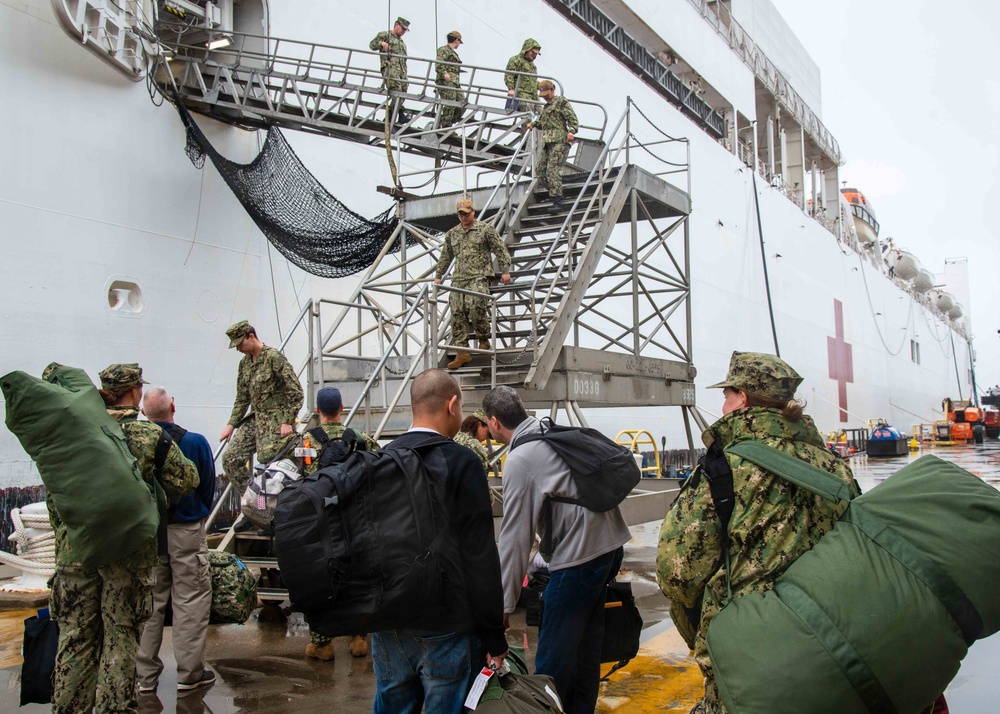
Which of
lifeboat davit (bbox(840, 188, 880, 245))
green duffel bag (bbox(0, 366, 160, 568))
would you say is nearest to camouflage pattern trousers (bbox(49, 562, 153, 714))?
green duffel bag (bbox(0, 366, 160, 568))

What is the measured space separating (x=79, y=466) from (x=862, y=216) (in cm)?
4350

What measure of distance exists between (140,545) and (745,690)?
2321 mm

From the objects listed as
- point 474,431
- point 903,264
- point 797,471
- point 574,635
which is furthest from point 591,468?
point 903,264

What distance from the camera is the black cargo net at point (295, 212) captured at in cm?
831

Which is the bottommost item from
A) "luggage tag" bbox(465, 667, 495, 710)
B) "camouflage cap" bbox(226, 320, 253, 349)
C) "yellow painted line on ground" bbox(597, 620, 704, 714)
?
"yellow painted line on ground" bbox(597, 620, 704, 714)

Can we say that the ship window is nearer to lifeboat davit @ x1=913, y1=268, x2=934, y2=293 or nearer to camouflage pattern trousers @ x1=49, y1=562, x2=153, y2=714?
camouflage pattern trousers @ x1=49, y1=562, x2=153, y2=714

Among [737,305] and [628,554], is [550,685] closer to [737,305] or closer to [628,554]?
[628,554]

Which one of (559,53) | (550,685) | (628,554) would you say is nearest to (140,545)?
(550,685)

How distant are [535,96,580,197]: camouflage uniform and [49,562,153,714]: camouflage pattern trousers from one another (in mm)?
6898

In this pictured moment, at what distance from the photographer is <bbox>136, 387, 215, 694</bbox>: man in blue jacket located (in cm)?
423

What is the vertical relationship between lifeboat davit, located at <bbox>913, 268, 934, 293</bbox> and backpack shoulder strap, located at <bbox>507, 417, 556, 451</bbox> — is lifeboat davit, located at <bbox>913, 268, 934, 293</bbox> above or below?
above

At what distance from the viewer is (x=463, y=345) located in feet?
24.5

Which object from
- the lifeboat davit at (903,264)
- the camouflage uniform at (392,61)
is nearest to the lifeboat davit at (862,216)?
the lifeboat davit at (903,264)

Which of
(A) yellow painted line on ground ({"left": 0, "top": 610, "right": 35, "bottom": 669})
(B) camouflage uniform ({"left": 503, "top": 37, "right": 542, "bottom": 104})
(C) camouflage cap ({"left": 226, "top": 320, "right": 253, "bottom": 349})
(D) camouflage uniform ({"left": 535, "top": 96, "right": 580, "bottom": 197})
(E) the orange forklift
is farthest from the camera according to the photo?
(E) the orange forklift
